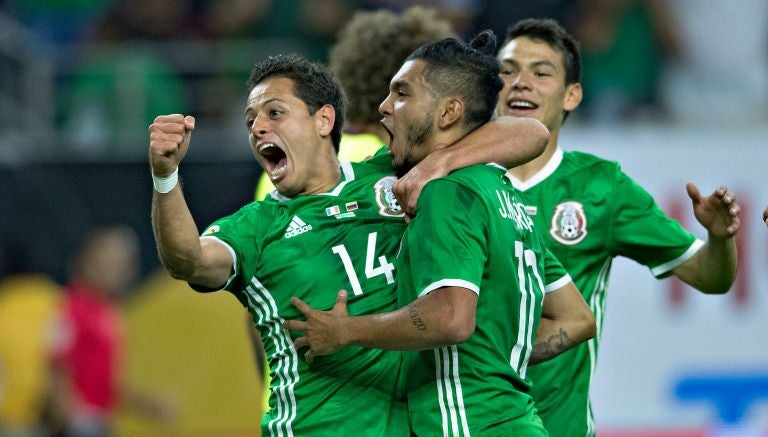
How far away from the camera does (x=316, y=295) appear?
402 centimetres

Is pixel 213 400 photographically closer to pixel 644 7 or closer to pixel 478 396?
pixel 644 7

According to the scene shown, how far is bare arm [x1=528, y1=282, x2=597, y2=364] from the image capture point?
14.1 feet

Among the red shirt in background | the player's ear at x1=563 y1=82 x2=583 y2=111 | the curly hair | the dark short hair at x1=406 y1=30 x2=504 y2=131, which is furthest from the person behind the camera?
the red shirt in background

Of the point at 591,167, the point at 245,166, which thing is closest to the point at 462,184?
the point at 591,167

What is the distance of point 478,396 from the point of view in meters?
3.86

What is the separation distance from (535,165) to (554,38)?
1.63 ft

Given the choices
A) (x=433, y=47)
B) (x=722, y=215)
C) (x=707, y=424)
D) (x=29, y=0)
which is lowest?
(x=707, y=424)

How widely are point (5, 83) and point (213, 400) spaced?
2.89 meters

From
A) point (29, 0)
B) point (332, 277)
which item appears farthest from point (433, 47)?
point (29, 0)

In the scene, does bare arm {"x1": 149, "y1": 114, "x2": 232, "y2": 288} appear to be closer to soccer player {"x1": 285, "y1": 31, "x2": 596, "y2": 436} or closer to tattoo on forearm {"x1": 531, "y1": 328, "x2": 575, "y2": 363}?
soccer player {"x1": 285, "y1": 31, "x2": 596, "y2": 436}

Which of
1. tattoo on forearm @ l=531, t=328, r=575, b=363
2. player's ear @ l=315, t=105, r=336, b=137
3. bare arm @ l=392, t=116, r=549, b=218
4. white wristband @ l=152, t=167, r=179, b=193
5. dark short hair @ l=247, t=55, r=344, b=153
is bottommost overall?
tattoo on forearm @ l=531, t=328, r=575, b=363

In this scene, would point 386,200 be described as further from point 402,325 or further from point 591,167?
A: point 591,167

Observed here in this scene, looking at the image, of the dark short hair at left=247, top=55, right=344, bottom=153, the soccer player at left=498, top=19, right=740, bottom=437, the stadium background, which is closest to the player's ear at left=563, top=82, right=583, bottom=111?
the soccer player at left=498, top=19, right=740, bottom=437

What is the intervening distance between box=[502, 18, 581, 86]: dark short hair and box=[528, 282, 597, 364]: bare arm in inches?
46.3
